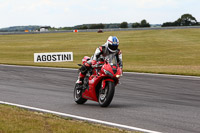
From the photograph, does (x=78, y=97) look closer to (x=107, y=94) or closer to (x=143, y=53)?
(x=107, y=94)

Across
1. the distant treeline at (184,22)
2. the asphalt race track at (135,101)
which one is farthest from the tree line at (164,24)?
the asphalt race track at (135,101)

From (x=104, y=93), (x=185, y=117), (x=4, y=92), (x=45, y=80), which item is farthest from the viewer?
(x=45, y=80)

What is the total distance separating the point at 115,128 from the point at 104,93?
8.36ft

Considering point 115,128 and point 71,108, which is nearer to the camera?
point 115,128

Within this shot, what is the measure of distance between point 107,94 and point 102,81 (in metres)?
0.35

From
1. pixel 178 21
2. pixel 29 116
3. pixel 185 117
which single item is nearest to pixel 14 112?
pixel 29 116

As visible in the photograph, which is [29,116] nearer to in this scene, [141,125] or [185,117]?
[141,125]

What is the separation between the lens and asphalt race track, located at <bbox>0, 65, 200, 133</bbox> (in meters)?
7.64

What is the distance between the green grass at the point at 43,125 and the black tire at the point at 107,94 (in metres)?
1.49

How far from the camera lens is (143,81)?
16469 millimetres

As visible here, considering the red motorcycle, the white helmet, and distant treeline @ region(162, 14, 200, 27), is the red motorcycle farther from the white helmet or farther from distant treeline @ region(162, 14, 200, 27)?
distant treeline @ region(162, 14, 200, 27)

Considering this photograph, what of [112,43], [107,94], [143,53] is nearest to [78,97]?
[107,94]

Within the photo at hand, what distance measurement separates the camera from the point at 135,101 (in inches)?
424

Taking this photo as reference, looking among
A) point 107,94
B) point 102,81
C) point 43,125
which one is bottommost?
point 43,125
